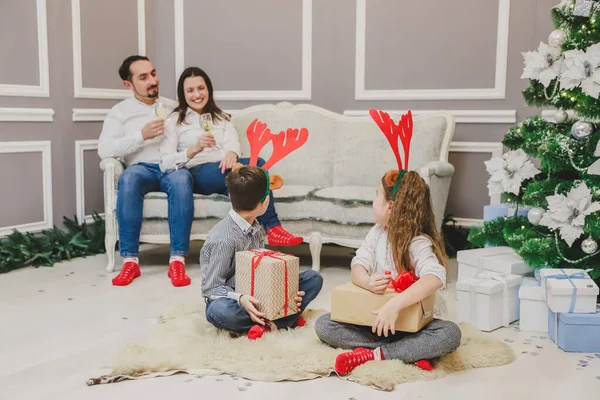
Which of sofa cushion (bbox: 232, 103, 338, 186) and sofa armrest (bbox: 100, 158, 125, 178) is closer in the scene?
sofa armrest (bbox: 100, 158, 125, 178)

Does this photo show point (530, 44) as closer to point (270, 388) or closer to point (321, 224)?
point (321, 224)

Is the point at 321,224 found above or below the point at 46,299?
above

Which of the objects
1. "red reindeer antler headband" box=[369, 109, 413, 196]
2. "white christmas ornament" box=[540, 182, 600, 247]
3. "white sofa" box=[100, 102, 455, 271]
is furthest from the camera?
"white sofa" box=[100, 102, 455, 271]

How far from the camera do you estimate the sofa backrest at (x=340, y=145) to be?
4078 millimetres

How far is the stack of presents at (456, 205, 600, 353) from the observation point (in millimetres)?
2459

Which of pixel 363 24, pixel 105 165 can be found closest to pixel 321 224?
pixel 105 165

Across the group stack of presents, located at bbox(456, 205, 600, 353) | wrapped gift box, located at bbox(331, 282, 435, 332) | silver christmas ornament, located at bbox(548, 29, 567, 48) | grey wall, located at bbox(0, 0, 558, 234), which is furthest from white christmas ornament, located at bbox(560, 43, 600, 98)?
grey wall, located at bbox(0, 0, 558, 234)

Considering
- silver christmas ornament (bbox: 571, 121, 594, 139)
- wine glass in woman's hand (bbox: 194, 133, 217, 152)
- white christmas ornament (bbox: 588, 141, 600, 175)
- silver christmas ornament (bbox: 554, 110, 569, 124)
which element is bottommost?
white christmas ornament (bbox: 588, 141, 600, 175)

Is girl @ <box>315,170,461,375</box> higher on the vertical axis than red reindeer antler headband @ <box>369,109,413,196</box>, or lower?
lower

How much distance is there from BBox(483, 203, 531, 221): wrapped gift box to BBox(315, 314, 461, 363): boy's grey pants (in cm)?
116

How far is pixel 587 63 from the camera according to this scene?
2.80 metres

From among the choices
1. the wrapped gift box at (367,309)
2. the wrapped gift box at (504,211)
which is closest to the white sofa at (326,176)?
the wrapped gift box at (504,211)

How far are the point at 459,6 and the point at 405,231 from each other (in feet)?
8.19

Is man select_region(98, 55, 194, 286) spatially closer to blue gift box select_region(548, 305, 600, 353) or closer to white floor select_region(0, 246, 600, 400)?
white floor select_region(0, 246, 600, 400)
